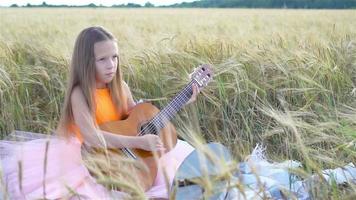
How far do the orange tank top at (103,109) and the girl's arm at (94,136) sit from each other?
0.09 metres

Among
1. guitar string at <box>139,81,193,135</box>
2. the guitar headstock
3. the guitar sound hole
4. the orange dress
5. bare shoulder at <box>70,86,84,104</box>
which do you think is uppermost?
the guitar headstock

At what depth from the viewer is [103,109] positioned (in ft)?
7.96

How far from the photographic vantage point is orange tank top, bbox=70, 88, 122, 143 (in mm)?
2402

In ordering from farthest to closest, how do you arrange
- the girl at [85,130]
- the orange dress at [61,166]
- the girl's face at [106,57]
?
1. the girl's face at [106,57]
2. the girl at [85,130]
3. the orange dress at [61,166]

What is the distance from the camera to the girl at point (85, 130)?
7.10ft

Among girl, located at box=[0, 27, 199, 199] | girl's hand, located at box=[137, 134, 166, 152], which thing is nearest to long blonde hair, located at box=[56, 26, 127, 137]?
girl, located at box=[0, 27, 199, 199]

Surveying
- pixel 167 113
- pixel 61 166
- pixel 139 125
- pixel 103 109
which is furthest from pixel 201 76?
pixel 61 166

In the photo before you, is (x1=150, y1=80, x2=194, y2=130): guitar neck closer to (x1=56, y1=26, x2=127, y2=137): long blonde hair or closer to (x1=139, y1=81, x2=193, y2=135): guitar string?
(x1=139, y1=81, x2=193, y2=135): guitar string

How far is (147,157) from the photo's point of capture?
225 centimetres

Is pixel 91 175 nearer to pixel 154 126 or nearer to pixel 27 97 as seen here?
pixel 154 126

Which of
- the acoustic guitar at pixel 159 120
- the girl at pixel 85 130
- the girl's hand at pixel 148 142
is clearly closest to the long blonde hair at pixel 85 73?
the girl at pixel 85 130

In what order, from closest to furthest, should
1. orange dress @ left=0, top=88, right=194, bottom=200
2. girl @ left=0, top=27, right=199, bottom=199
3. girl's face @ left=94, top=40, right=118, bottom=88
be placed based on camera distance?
orange dress @ left=0, top=88, right=194, bottom=200 → girl @ left=0, top=27, right=199, bottom=199 → girl's face @ left=94, top=40, right=118, bottom=88

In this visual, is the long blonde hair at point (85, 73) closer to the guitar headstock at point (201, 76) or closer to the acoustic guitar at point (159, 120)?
the acoustic guitar at point (159, 120)

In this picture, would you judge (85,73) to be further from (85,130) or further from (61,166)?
(61,166)
